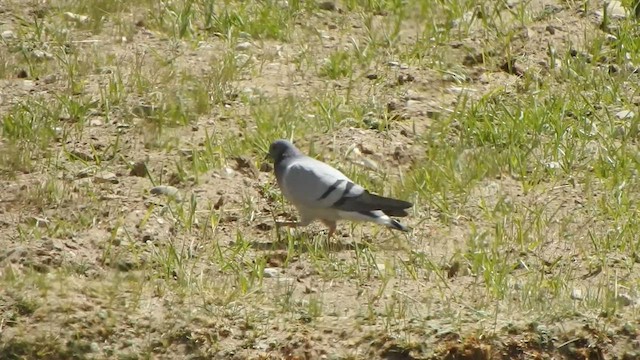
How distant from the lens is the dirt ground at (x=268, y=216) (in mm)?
6090

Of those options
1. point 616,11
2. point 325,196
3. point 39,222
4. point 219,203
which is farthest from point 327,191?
point 616,11

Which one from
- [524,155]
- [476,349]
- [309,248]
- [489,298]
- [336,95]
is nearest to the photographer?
[476,349]

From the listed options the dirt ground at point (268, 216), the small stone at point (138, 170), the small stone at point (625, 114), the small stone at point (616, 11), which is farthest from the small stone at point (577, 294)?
the small stone at point (616, 11)

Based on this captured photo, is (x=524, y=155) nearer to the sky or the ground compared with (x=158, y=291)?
nearer to the sky

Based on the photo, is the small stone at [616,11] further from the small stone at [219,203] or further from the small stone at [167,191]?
the small stone at [167,191]

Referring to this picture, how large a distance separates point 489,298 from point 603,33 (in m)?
3.26

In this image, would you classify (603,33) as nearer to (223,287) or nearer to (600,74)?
(600,74)

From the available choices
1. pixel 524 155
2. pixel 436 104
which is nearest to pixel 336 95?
pixel 436 104

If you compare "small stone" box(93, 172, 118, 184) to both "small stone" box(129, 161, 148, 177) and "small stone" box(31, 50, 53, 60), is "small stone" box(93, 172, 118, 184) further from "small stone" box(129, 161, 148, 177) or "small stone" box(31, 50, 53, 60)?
"small stone" box(31, 50, 53, 60)

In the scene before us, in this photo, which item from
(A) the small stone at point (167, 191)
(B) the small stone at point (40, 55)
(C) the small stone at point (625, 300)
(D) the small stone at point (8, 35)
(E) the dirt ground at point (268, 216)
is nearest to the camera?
(E) the dirt ground at point (268, 216)

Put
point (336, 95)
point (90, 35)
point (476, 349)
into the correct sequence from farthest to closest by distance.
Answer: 1. point (90, 35)
2. point (336, 95)
3. point (476, 349)

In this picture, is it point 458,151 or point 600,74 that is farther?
point 600,74

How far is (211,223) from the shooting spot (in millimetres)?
7059

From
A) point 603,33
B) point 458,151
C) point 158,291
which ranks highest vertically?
point 603,33
